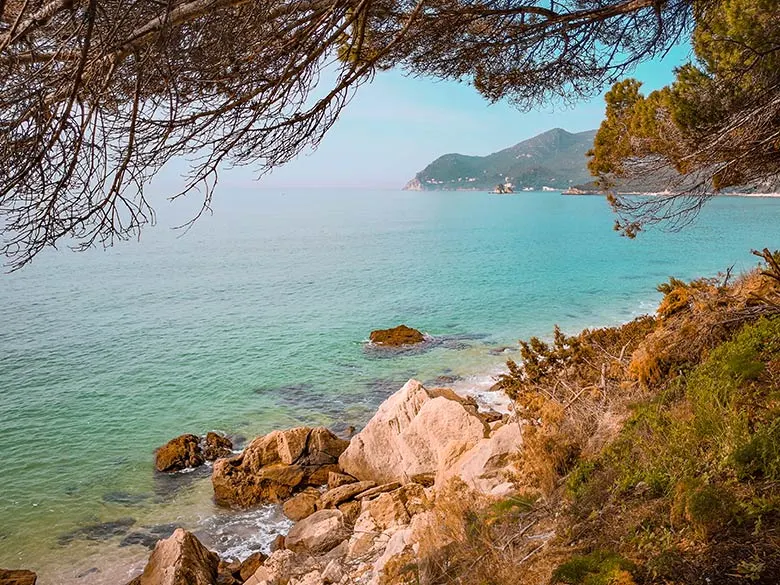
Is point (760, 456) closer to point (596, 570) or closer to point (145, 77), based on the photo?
point (596, 570)

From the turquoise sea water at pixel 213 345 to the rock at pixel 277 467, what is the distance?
0.52m

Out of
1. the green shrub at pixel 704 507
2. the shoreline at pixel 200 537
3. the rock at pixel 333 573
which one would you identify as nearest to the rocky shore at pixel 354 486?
the rock at pixel 333 573

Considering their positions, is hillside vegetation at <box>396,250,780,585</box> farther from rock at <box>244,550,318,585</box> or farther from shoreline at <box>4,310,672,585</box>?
shoreline at <box>4,310,672,585</box>

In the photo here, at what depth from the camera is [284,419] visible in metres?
15.6

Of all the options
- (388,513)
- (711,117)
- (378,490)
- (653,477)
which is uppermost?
(711,117)

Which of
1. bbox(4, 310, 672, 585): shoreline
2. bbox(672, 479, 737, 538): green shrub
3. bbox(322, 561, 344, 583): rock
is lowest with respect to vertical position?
bbox(4, 310, 672, 585): shoreline

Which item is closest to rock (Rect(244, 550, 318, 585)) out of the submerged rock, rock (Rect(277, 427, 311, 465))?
rock (Rect(277, 427, 311, 465))

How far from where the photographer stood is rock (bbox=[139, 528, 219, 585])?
8.17 m

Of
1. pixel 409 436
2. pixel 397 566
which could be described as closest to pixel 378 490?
pixel 409 436

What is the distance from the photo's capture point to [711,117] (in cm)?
760

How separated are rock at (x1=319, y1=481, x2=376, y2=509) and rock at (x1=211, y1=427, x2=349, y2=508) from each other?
116 cm

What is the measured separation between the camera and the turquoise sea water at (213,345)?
11.6 metres

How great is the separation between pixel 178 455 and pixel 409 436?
6.02m

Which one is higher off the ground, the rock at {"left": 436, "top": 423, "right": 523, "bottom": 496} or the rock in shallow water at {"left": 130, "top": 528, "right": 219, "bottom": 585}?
the rock at {"left": 436, "top": 423, "right": 523, "bottom": 496}
